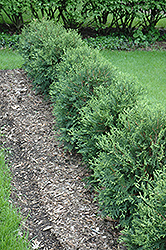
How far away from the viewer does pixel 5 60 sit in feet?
25.0

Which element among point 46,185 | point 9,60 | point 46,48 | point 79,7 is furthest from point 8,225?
point 79,7

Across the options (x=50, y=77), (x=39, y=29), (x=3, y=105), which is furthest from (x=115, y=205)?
(x=39, y=29)

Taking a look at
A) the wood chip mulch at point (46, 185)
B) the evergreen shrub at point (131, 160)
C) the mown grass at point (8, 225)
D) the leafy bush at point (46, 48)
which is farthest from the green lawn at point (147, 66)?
the mown grass at point (8, 225)

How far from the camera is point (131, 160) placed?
268 centimetres

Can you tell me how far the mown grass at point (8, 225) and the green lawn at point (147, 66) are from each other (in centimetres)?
389

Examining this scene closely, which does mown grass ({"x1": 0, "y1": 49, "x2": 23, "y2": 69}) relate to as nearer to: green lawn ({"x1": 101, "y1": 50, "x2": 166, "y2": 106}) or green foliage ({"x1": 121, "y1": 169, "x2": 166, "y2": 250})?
green lawn ({"x1": 101, "y1": 50, "x2": 166, "y2": 106})

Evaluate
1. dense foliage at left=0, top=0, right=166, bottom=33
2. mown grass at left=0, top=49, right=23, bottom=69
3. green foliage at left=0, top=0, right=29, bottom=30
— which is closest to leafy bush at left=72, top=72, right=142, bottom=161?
mown grass at left=0, top=49, right=23, bottom=69

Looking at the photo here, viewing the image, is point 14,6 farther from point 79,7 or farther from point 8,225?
point 8,225

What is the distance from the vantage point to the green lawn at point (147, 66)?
6.59 meters

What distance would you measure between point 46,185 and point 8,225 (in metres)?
0.81

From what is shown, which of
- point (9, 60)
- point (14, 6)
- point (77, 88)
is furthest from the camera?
point (14, 6)

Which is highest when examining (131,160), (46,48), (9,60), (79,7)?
(79,7)

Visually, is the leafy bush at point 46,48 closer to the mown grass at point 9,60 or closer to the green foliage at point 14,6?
the mown grass at point 9,60

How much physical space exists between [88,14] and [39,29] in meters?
3.96
